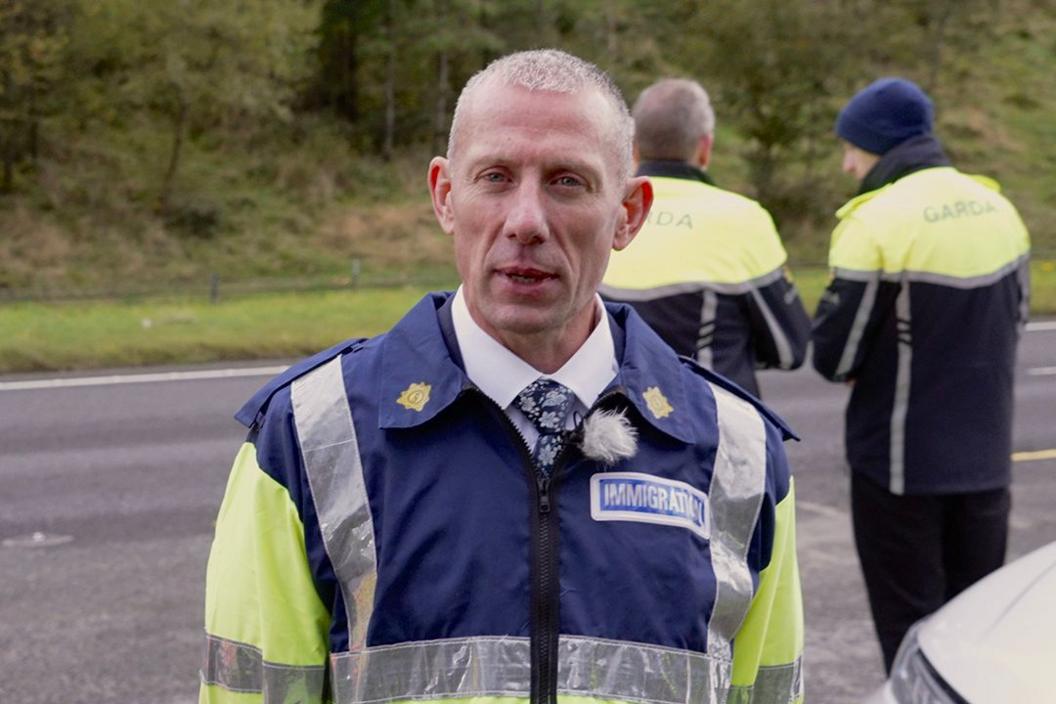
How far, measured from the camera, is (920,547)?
488 cm

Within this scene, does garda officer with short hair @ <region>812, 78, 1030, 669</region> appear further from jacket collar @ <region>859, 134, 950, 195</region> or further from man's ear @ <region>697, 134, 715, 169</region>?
man's ear @ <region>697, 134, 715, 169</region>

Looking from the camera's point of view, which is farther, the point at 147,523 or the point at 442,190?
the point at 147,523

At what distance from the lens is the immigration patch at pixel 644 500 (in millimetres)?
2150

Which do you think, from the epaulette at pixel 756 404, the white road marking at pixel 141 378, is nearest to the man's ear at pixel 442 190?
the epaulette at pixel 756 404

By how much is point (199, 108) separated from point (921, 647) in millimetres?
32094

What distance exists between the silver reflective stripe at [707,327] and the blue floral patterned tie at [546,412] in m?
2.39

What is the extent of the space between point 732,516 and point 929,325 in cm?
268

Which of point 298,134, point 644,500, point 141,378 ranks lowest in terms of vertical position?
point 298,134

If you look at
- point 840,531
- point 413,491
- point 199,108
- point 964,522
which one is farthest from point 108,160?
point 413,491

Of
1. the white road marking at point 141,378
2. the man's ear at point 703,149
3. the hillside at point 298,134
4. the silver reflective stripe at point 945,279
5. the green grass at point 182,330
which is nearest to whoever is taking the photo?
the silver reflective stripe at point 945,279

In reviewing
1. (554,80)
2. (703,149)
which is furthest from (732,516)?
(703,149)

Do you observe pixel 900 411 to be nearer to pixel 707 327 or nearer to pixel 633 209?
pixel 707 327

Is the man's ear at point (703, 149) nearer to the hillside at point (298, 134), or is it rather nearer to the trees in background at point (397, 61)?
the hillside at point (298, 134)

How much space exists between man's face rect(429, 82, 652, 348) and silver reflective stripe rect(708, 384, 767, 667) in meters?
0.32
